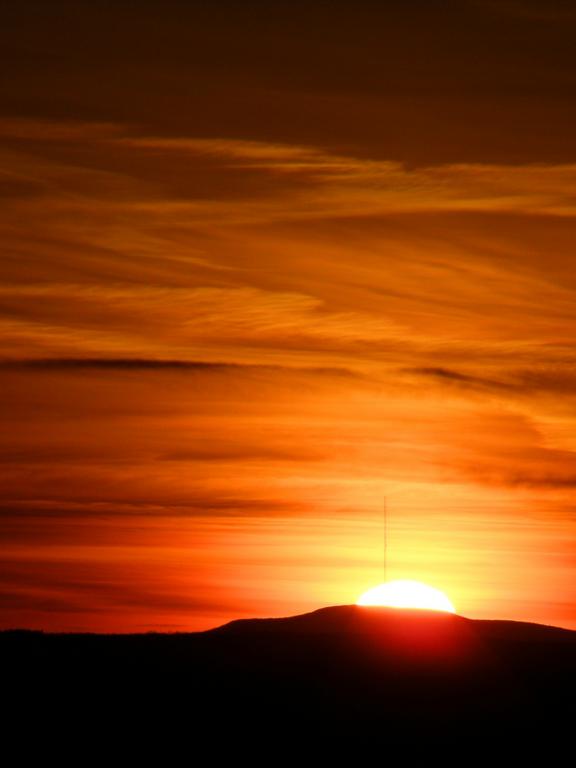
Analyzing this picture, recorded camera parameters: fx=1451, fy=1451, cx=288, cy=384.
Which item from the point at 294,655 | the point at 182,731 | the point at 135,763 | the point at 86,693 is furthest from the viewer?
the point at 294,655

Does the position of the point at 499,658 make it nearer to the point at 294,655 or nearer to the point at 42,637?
the point at 294,655

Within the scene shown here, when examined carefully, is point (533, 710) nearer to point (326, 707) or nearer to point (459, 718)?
point (459, 718)

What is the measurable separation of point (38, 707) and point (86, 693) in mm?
2208

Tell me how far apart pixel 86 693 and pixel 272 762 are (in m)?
7.34

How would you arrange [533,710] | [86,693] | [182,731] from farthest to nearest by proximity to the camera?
[533,710]
[86,693]
[182,731]

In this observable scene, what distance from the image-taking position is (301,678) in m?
49.1

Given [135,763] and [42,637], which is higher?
[42,637]

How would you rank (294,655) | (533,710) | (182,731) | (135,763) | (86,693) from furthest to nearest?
(294,655) < (533,710) < (86,693) < (182,731) < (135,763)

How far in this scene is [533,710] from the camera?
47.8 m

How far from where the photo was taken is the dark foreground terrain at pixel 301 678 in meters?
44.0

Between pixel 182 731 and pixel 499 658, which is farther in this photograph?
pixel 499 658

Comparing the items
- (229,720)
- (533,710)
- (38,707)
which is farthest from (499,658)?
(38,707)

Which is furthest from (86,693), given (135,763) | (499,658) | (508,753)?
(499,658)

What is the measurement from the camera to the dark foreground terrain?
144 feet
